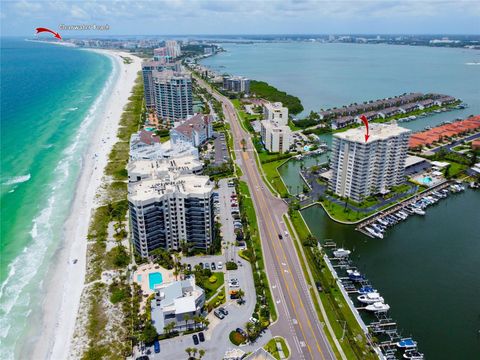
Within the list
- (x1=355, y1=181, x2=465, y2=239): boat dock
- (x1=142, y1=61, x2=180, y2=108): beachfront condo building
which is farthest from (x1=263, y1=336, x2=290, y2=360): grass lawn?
(x1=142, y1=61, x2=180, y2=108): beachfront condo building

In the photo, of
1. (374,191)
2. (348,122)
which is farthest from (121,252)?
(348,122)

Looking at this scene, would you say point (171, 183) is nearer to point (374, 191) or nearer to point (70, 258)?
point (70, 258)

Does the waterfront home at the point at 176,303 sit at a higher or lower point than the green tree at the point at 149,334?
higher

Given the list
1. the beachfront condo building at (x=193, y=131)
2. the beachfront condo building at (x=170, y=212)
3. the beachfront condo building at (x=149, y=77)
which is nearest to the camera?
the beachfront condo building at (x=170, y=212)

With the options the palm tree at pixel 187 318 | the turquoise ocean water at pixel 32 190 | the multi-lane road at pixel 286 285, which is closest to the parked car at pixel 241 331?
the multi-lane road at pixel 286 285

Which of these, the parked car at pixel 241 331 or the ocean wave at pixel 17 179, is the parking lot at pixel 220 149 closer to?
the ocean wave at pixel 17 179

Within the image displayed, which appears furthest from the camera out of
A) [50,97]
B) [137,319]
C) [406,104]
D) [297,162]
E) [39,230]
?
[50,97]
